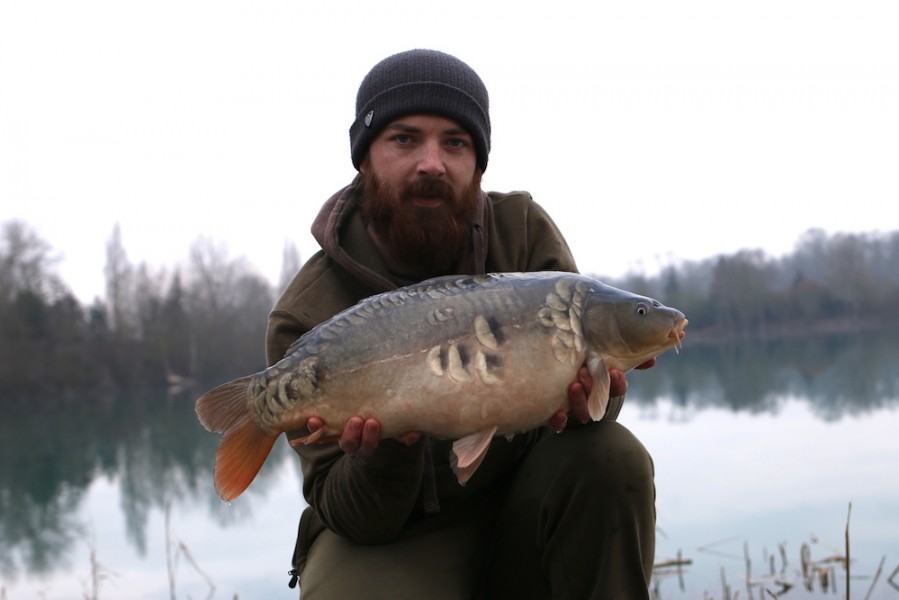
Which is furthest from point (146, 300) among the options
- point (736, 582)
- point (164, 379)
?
point (736, 582)

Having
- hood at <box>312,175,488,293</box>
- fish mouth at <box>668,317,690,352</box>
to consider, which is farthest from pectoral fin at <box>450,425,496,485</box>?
hood at <box>312,175,488,293</box>

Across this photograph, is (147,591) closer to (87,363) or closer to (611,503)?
(611,503)

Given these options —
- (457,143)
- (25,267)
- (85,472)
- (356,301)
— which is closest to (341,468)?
(356,301)

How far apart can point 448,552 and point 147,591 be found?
19.2 ft

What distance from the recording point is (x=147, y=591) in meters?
7.20

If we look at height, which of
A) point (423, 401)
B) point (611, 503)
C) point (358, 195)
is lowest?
point (611, 503)

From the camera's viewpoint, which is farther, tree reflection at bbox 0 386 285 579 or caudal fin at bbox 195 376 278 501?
tree reflection at bbox 0 386 285 579

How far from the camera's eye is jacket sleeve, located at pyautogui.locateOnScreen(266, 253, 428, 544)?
204 cm

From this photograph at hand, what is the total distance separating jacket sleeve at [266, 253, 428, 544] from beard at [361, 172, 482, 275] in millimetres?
195

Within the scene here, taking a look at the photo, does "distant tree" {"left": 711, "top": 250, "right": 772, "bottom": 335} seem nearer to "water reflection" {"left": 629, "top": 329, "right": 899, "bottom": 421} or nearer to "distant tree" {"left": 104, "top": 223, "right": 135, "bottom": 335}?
"water reflection" {"left": 629, "top": 329, "right": 899, "bottom": 421}

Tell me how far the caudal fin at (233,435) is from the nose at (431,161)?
79 centimetres

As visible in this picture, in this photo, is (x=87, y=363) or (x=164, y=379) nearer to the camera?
(x=87, y=363)

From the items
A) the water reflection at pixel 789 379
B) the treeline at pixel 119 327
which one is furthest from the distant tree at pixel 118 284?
the water reflection at pixel 789 379

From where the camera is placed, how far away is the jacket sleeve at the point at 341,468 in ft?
6.70
